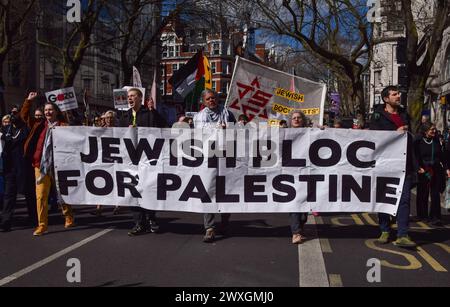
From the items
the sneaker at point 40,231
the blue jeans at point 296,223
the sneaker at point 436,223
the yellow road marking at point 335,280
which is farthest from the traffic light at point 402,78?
the sneaker at point 40,231

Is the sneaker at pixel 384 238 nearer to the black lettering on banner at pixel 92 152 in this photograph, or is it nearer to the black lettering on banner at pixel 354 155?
the black lettering on banner at pixel 354 155

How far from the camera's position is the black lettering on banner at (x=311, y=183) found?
6.98 metres

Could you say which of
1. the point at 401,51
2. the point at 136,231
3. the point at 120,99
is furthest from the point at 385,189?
the point at 120,99

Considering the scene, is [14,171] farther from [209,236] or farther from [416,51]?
[416,51]

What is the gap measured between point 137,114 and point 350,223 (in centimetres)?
358

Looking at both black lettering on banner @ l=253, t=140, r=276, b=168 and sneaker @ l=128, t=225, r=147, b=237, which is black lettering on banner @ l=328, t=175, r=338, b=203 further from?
sneaker @ l=128, t=225, r=147, b=237

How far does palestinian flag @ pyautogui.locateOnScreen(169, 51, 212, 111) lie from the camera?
12148 mm

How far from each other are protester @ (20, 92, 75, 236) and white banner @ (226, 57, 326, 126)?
2992 millimetres

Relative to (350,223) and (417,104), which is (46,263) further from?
(417,104)

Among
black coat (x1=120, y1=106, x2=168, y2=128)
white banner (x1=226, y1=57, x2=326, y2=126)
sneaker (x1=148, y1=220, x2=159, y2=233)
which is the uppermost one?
white banner (x1=226, y1=57, x2=326, y2=126)

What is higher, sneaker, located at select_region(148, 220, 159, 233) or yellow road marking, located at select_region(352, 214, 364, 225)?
sneaker, located at select_region(148, 220, 159, 233)

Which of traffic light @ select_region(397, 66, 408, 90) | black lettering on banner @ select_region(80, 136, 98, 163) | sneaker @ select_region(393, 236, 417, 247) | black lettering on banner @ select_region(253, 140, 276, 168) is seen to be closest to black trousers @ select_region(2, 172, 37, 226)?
black lettering on banner @ select_region(80, 136, 98, 163)

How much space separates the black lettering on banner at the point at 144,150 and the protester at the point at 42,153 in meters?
1.13
